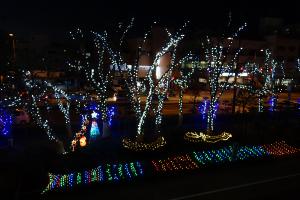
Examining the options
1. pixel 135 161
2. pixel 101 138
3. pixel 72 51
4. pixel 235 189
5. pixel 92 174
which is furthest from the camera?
pixel 72 51

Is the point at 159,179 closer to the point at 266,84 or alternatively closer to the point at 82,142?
the point at 82,142

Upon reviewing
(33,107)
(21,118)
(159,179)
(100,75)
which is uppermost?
(100,75)

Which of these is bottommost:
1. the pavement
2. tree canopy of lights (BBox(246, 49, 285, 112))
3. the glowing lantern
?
the pavement

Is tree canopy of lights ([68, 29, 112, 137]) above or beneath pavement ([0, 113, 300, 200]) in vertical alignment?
above

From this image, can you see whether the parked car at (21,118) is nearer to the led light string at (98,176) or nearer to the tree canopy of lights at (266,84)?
the led light string at (98,176)

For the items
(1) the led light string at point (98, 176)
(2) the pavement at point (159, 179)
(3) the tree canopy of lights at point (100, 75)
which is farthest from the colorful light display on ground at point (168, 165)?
(3) the tree canopy of lights at point (100, 75)

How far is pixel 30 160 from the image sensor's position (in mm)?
10086

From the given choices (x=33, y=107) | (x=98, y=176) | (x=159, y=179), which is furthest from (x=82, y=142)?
(x=159, y=179)

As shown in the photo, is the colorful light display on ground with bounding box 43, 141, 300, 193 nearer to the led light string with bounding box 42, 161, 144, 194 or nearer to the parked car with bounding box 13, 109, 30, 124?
the led light string with bounding box 42, 161, 144, 194

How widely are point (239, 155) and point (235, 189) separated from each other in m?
2.75

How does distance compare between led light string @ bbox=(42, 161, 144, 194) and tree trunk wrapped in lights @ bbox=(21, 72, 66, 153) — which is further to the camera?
tree trunk wrapped in lights @ bbox=(21, 72, 66, 153)

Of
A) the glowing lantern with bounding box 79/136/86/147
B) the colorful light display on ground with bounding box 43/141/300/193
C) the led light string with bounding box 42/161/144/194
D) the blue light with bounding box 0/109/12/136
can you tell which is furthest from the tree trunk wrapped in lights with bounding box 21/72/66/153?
the colorful light display on ground with bounding box 43/141/300/193

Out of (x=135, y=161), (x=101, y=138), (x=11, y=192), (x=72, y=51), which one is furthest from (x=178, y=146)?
(x=72, y=51)

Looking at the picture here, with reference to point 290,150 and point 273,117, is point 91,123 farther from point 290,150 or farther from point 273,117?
point 273,117
